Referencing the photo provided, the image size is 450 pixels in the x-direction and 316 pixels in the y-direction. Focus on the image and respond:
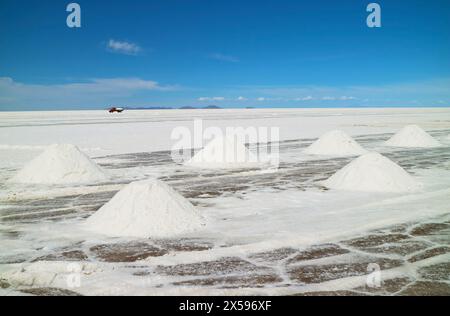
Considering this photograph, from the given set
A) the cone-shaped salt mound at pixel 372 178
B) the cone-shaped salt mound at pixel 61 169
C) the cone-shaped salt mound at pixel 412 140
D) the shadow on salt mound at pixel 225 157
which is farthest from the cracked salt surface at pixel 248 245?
the cone-shaped salt mound at pixel 412 140

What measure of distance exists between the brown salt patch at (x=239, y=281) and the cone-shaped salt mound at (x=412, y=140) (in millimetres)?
15300

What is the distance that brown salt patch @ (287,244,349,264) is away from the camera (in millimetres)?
5117

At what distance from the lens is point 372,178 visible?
9156 millimetres

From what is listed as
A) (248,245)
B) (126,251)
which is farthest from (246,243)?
(126,251)

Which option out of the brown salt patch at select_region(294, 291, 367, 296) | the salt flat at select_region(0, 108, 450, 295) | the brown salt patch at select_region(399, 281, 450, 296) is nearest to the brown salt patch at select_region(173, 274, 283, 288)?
the salt flat at select_region(0, 108, 450, 295)

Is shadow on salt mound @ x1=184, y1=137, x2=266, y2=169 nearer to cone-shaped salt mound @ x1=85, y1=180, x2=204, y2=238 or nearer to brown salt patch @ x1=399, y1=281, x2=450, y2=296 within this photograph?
cone-shaped salt mound @ x1=85, y1=180, x2=204, y2=238

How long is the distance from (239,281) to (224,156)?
28.6ft

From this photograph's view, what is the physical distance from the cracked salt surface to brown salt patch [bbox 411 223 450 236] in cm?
1

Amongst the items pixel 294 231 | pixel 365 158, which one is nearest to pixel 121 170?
pixel 365 158

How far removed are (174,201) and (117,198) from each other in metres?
0.83

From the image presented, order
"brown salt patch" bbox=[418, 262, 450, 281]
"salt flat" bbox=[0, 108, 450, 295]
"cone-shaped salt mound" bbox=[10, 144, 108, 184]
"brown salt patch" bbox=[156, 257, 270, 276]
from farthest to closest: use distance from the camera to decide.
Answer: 1. "cone-shaped salt mound" bbox=[10, 144, 108, 184]
2. "brown salt patch" bbox=[156, 257, 270, 276]
3. "brown salt patch" bbox=[418, 262, 450, 281]
4. "salt flat" bbox=[0, 108, 450, 295]

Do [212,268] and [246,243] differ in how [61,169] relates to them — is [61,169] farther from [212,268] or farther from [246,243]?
[212,268]
